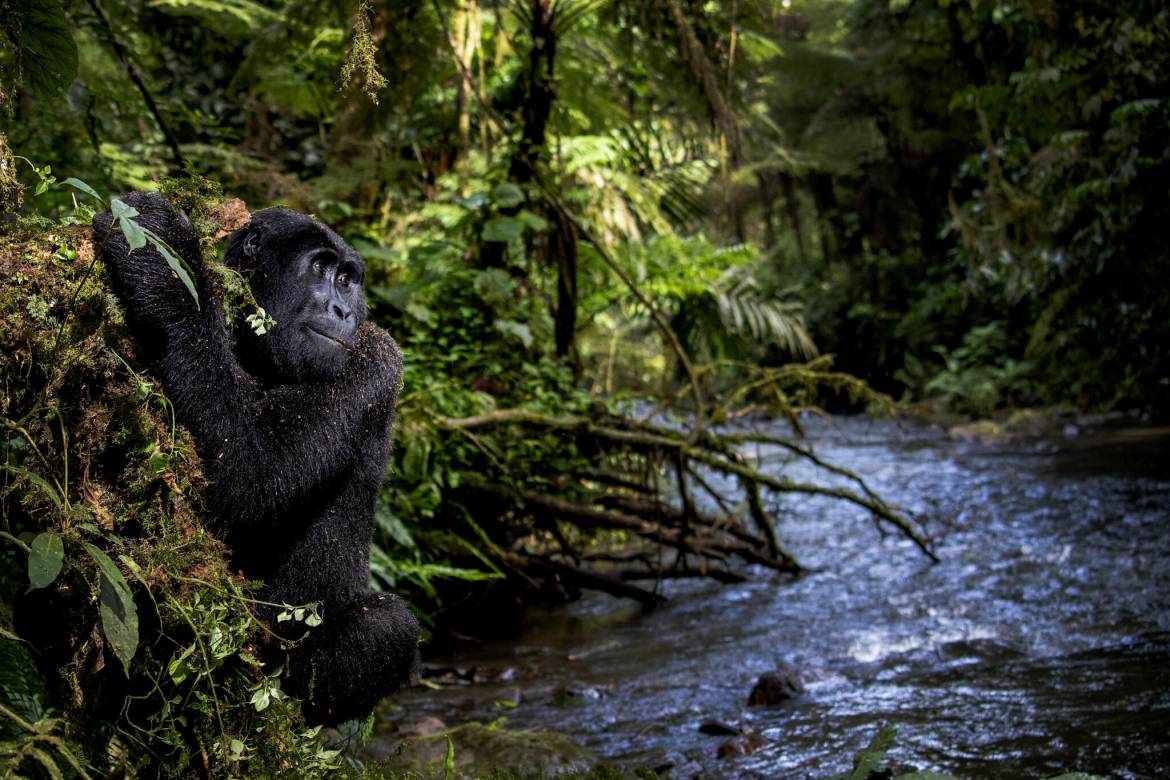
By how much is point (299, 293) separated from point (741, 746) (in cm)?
216

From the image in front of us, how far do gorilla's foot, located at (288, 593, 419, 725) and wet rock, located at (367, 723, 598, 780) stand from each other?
59cm

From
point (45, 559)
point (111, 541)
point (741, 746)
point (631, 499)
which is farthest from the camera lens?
point (631, 499)

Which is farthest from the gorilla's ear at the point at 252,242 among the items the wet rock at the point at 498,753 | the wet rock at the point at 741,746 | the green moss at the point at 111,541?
the wet rock at the point at 741,746

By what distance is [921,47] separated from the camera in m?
14.8

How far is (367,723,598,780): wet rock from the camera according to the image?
2.80 m

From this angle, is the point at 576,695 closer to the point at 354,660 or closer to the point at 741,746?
the point at 741,746

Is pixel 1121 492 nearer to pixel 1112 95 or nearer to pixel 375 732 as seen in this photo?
pixel 1112 95

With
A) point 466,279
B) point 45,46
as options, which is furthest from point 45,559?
point 466,279

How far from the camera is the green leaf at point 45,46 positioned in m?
1.91

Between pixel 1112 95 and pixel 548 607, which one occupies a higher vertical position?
pixel 1112 95

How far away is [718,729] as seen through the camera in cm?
339

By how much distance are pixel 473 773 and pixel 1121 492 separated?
20.8 ft

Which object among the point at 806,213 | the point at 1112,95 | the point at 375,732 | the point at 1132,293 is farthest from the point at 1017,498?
the point at 806,213

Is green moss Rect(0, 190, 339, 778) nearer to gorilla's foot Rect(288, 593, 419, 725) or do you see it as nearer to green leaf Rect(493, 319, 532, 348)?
gorilla's foot Rect(288, 593, 419, 725)
